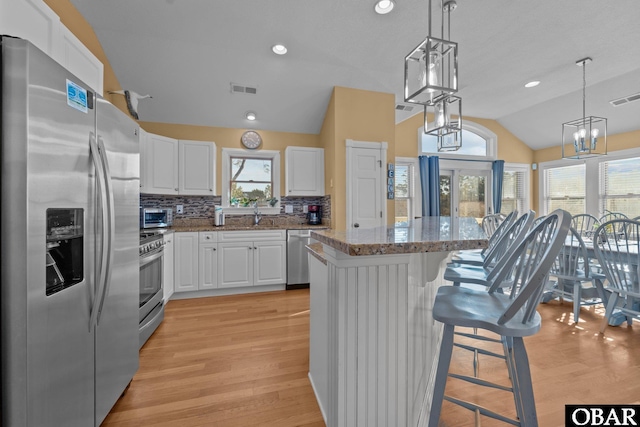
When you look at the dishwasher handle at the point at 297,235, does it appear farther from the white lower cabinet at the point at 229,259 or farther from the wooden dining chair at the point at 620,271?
the wooden dining chair at the point at 620,271

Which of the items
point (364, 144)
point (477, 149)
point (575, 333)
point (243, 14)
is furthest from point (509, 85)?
point (243, 14)

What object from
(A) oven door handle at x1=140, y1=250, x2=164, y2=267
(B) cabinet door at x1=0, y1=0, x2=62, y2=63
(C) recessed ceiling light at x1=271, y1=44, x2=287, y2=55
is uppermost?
(C) recessed ceiling light at x1=271, y1=44, x2=287, y2=55

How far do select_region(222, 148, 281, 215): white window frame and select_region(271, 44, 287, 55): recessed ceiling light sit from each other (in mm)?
1573

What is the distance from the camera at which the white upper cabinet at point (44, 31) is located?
1382 millimetres

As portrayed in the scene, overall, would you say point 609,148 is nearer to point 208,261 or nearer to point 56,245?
point 208,261

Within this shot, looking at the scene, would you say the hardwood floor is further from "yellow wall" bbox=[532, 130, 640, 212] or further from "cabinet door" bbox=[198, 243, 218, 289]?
"yellow wall" bbox=[532, 130, 640, 212]

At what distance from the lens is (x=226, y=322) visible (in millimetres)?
2891

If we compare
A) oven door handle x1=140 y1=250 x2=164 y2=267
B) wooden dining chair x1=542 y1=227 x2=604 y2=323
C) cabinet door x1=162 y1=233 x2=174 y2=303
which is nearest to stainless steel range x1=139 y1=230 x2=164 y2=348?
oven door handle x1=140 y1=250 x2=164 y2=267

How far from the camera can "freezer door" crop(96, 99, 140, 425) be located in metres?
1.38

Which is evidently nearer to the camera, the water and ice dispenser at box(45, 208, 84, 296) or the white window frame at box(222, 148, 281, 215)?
the water and ice dispenser at box(45, 208, 84, 296)

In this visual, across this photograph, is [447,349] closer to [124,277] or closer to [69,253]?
[69,253]

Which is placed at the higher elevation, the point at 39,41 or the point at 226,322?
the point at 39,41

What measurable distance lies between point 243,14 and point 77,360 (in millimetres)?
3094

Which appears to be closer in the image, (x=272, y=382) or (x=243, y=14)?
(x=272, y=382)
